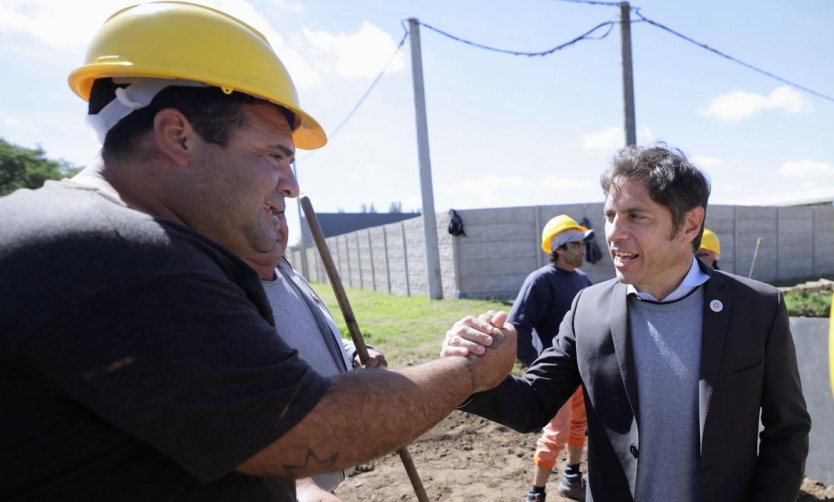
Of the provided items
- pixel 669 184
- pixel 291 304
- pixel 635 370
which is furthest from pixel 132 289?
pixel 669 184

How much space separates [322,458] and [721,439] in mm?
1646

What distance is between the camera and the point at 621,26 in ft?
32.8

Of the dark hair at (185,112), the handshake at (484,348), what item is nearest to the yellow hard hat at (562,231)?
the handshake at (484,348)

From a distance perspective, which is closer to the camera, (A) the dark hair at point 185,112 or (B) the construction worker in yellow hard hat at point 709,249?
(A) the dark hair at point 185,112

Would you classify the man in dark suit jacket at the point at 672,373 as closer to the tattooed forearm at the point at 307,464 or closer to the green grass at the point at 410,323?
the tattooed forearm at the point at 307,464

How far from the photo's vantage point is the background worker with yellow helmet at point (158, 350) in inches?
32.4

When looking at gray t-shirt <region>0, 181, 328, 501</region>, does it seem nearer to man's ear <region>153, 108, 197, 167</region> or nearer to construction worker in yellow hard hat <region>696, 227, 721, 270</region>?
man's ear <region>153, 108, 197, 167</region>

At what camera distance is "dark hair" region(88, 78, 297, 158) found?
1202 mm

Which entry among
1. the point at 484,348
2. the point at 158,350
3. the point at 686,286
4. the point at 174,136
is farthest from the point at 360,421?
the point at 686,286

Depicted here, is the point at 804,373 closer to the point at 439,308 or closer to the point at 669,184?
the point at 669,184

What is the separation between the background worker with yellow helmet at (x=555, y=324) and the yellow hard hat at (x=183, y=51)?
10.9 ft

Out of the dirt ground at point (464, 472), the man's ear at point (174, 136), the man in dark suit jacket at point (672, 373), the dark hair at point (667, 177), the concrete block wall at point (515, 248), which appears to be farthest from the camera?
the concrete block wall at point (515, 248)

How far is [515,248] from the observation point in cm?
1357

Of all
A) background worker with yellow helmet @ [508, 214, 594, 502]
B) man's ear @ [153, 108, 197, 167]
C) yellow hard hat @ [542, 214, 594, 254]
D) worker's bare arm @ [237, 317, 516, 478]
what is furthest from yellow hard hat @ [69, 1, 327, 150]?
yellow hard hat @ [542, 214, 594, 254]
